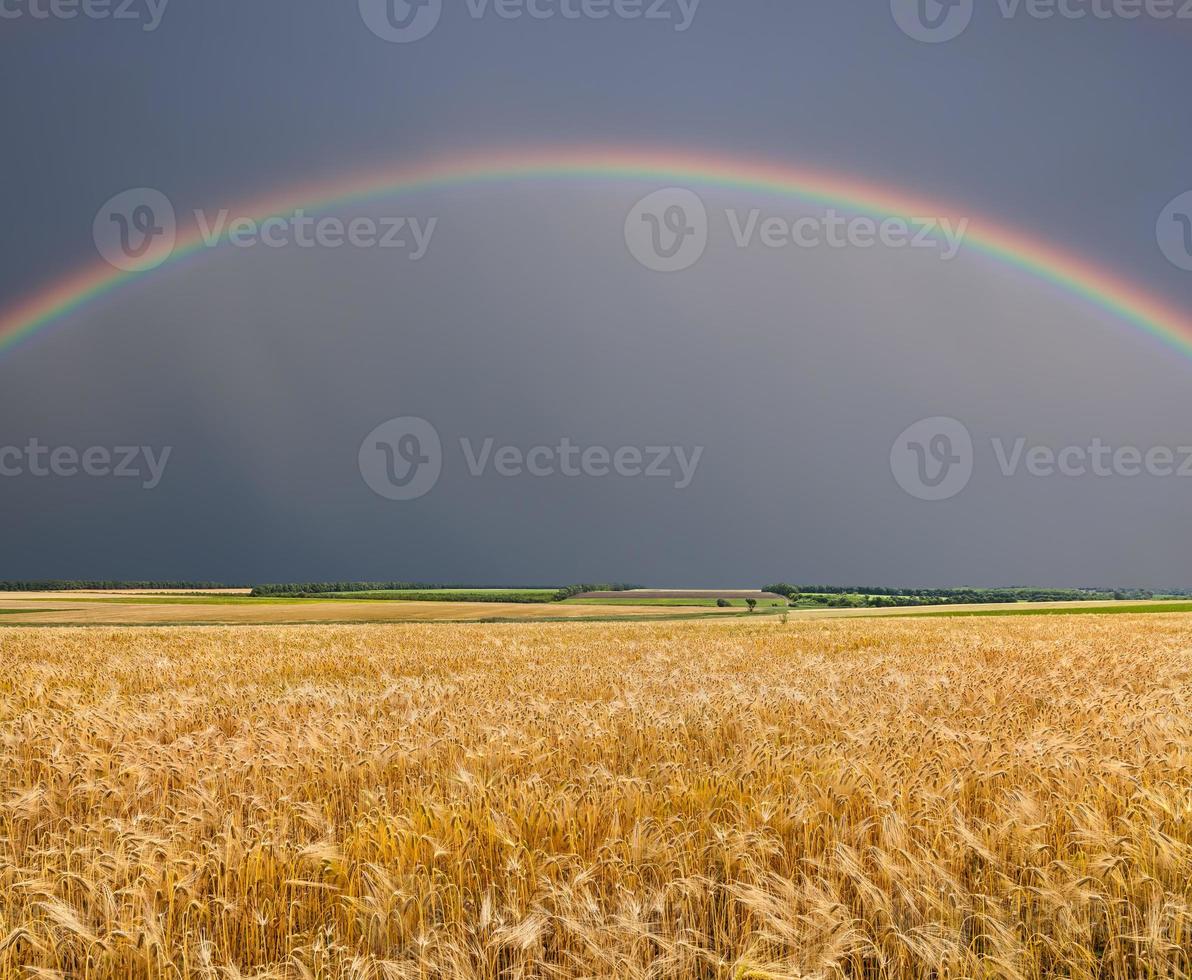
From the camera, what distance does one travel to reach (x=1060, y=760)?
471cm

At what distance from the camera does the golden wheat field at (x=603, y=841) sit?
265cm

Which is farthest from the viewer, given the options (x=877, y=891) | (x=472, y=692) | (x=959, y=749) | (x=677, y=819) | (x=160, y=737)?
(x=472, y=692)

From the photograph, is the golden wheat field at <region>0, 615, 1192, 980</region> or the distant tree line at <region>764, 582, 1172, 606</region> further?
the distant tree line at <region>764, 582, 1172, 606</region>

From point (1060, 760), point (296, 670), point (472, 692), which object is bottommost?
point (1060, 760)

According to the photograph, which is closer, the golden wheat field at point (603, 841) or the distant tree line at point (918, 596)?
the golden wheat field at point (603, 841)

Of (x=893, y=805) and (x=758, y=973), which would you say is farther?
(x=893, y=805)

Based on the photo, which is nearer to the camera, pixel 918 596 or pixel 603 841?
pixel 603 841

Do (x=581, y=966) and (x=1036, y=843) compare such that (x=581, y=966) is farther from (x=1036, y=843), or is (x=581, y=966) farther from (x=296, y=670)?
(x=296, y=670)

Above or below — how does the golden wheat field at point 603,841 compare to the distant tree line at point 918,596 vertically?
below

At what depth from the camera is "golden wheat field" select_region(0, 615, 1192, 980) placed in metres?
2.65

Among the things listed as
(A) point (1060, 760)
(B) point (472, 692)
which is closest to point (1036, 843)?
(A) point (1060, 760)

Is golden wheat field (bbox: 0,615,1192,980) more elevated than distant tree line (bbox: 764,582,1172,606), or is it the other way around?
distant tree line (bbox: 764,582,1172,606)

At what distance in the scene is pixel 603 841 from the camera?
3680mm

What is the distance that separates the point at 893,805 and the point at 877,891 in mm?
1250
